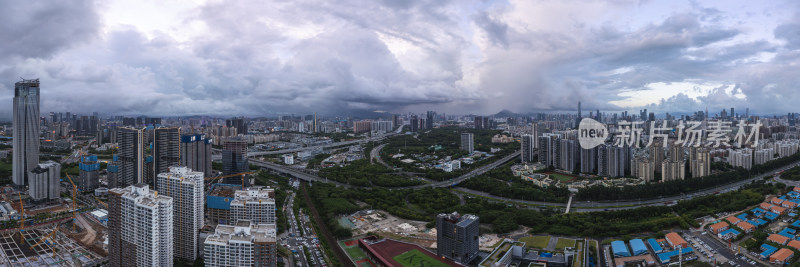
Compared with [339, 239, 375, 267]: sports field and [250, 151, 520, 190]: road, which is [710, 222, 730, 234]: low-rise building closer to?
[339, 239, 375, 267]: sports field

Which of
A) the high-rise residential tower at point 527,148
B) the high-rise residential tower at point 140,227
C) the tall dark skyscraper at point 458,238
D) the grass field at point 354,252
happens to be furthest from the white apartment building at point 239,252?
the high-rise residential tower at point 527,148

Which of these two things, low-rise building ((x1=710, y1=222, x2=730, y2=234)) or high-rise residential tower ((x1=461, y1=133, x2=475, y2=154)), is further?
high-rise residential tower ((x1=461, y1=133, x2=475, y2=154))

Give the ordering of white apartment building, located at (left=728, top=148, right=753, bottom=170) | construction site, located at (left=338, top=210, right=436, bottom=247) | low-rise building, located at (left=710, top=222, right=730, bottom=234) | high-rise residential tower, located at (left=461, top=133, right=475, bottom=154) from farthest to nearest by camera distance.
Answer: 1. high-rise residential tower, located at (left=461, top=133, right=475, bottom=154)
2. white apartment building, located at (left=728, top=148, right=753, bottom=170)
3. construction site, located at (left=338, top=210, right=436, bottom=247)
4. low-rise building, located at (left=710, top=222, right=730, bottom=234)

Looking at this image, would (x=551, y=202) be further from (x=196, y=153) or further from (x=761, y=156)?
(x=196, y=153)

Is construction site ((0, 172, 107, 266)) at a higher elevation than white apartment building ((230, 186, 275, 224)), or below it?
below

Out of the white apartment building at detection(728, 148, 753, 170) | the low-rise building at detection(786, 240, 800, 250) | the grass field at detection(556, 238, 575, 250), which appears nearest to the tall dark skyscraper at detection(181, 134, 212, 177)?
the grass field at detection(556, 238, 575, 250)

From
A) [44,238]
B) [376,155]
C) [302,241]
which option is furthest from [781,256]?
[376,155]

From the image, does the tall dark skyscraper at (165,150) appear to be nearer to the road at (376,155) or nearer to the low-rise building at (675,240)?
the road at (376,155)
